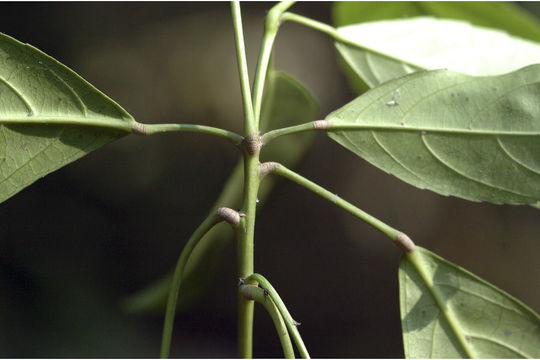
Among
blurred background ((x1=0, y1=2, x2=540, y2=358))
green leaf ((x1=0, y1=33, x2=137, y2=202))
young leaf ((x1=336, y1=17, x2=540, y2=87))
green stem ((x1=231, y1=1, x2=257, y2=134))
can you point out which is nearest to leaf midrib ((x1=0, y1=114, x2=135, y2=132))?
green leaf ((x1=0, y1=33, x2=137, y2=202))

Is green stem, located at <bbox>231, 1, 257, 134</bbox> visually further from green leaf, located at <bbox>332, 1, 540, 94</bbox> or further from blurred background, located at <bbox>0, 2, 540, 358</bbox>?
blurred background, located at <bbox>0, 2, 540, 358</bbox>

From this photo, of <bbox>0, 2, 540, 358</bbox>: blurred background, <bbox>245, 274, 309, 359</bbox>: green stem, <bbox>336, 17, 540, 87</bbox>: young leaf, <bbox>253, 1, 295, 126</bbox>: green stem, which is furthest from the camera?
<bbox>0, 2, 540, 358</bbox>: blurred background

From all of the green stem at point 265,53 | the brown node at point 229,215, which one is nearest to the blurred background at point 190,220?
the green stem at point 265,53

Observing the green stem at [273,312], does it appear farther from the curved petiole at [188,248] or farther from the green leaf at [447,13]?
the green leaf at [447,13]

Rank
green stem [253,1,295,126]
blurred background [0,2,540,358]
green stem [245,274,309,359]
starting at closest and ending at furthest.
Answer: green stem [245,274,309,359] < green stem [253,1,295,126] < blurred background [0,2,540,358]

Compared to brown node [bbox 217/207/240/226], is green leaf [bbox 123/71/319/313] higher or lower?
higher

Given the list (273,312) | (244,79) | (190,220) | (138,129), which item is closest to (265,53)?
(244,79)

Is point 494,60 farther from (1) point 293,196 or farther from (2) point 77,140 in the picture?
(1) point 293,196
